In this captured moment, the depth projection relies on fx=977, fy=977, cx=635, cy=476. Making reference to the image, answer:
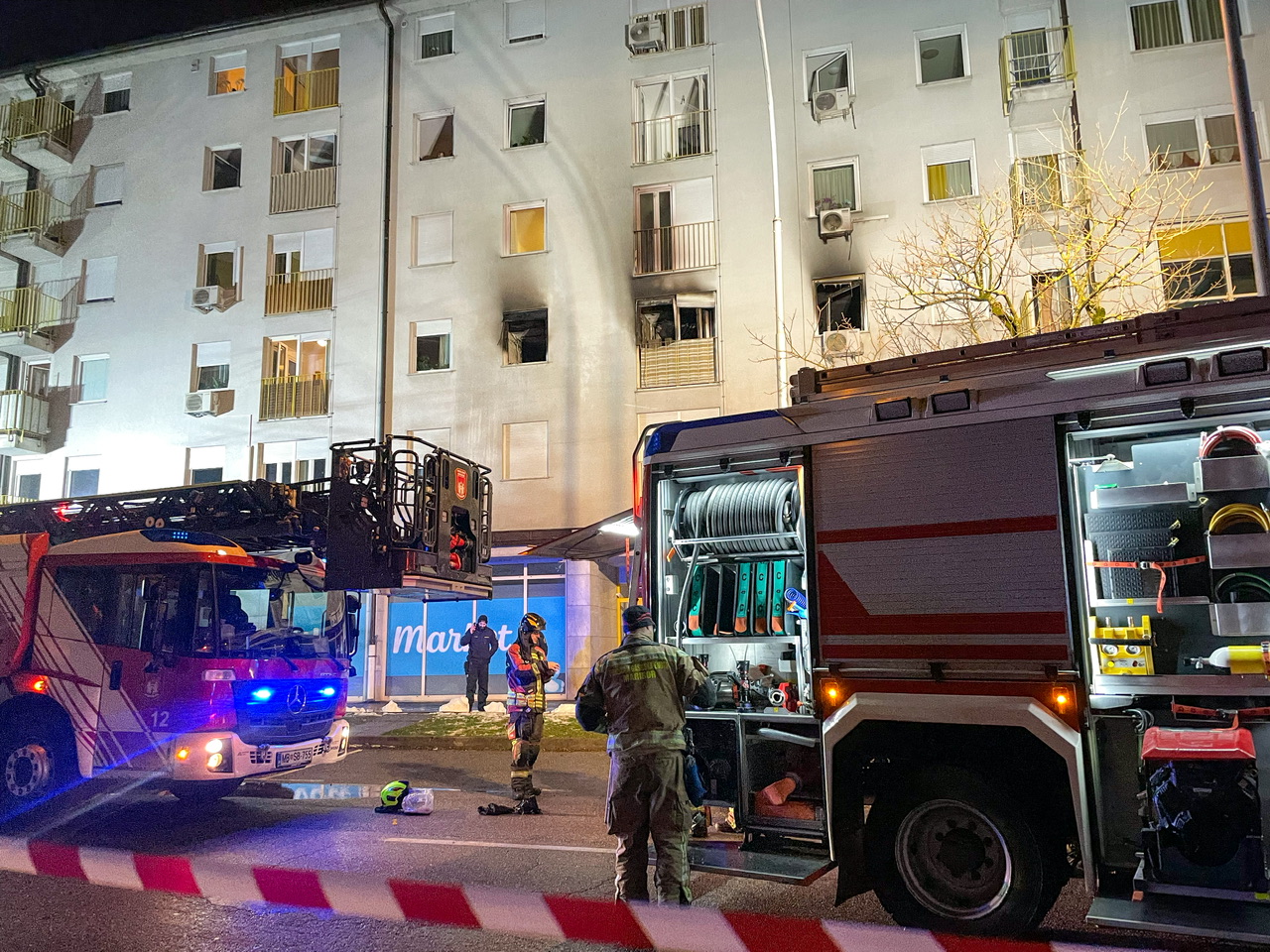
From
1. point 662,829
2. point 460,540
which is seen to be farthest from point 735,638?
point 460,540

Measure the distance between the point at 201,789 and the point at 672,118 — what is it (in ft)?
53.5

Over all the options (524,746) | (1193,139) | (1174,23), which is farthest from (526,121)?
(524,746)

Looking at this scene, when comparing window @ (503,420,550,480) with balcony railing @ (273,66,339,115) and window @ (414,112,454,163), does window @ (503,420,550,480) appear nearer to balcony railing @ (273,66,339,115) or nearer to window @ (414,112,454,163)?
window @ (414,112,454,163)

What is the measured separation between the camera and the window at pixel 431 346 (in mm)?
21359

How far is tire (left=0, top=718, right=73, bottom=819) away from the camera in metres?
8.66

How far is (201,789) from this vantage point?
9383 mm

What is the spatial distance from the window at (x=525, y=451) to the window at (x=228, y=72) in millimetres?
11994

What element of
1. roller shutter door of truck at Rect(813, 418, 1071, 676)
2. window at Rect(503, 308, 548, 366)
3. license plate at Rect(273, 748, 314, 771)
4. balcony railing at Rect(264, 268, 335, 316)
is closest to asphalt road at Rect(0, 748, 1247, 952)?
license plate at Rect(273, 748, 314, 771)

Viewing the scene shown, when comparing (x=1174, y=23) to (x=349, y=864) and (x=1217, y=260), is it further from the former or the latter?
(x=349, y=864)

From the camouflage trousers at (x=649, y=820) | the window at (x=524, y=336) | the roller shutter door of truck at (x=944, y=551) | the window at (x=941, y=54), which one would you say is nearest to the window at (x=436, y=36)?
the window at (x=524, y=336)

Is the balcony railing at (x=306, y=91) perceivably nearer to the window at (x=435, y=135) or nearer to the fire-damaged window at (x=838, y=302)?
the window at (x=435, y=135)

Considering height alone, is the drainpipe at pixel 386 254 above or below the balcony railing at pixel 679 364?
above

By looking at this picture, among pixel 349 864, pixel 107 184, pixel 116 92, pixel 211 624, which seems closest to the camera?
pixel 349 864

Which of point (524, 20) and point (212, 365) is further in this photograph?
point (212, 365)
